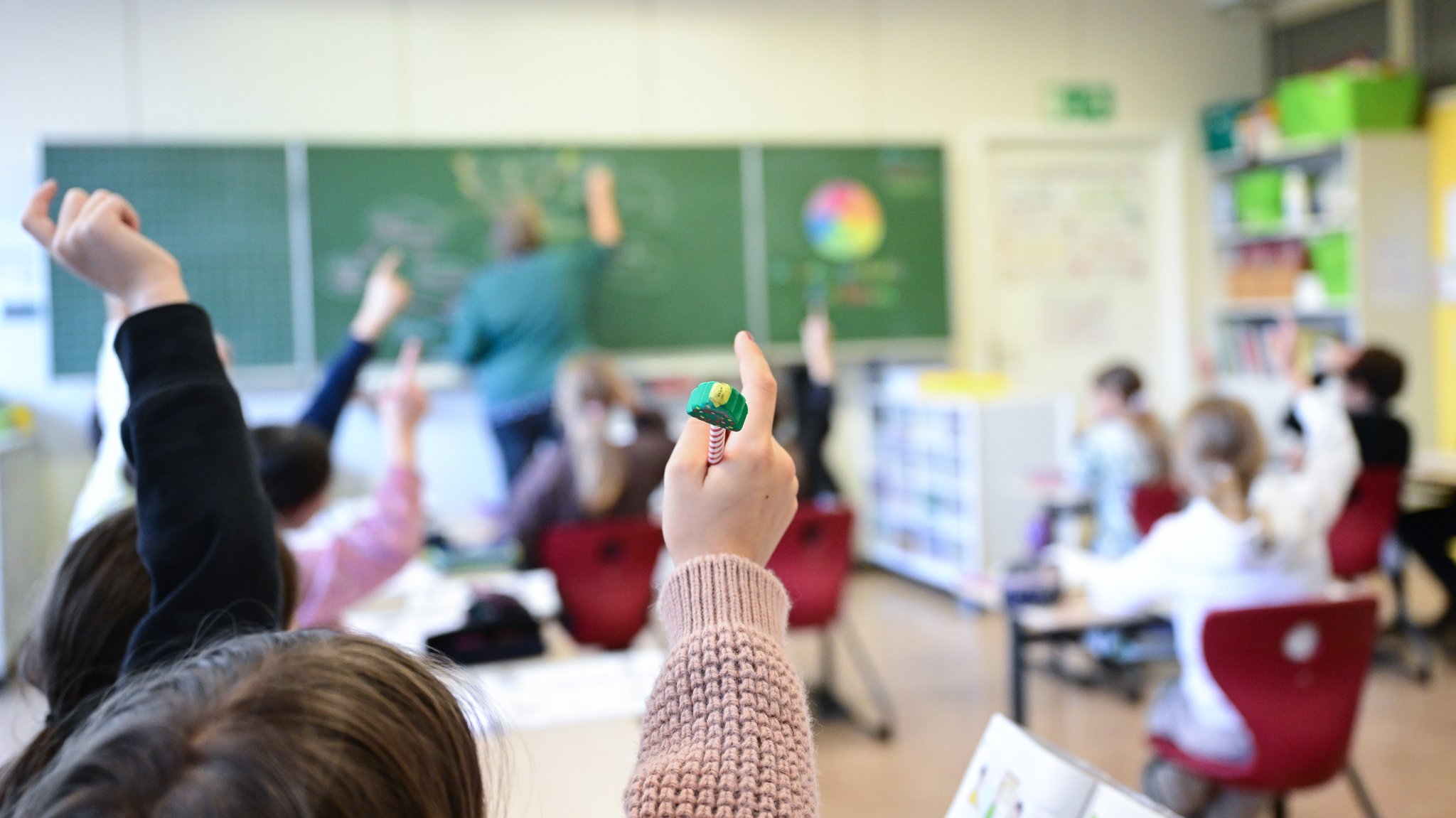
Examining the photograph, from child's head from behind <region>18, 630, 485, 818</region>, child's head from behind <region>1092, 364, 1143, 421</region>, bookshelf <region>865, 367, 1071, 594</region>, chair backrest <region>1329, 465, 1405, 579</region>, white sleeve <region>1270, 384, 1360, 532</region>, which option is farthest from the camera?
bookshelf <region>865, 367, 1071, 594</region>

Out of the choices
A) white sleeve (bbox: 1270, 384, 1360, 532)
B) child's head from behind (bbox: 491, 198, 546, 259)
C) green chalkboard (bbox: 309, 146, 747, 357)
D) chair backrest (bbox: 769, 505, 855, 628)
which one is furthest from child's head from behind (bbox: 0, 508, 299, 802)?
green chalkboard (bbox: 309, 146, 747, 357)

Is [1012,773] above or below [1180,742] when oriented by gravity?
above

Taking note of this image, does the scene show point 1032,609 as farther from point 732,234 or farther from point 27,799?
point 732,234

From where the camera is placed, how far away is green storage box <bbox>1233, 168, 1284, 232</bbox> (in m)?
6.27

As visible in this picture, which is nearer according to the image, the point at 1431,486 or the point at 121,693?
the point at 121,693

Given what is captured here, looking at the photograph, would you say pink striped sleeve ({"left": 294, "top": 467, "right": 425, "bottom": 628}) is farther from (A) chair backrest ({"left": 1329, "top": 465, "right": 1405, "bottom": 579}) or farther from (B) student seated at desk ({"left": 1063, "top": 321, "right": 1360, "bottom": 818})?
(A) chair backrest ({"left": 1329, "top": 465, "right": 1405, "bottom": 579})

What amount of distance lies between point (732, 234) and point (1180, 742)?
3.81m

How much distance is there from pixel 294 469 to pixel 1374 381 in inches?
154

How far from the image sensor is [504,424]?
5.05 metres

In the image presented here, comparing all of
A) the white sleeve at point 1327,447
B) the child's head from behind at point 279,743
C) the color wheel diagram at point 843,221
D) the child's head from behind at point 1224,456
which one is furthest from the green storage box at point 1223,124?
the child's head from behind at point 279,743

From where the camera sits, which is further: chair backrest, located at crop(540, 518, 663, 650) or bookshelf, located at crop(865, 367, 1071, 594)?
bookshelf, located at crop(865, 367, 1071, 594)

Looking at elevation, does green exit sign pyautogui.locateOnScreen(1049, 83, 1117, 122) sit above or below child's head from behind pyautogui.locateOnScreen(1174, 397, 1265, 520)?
above

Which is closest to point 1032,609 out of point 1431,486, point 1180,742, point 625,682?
point 1180,742

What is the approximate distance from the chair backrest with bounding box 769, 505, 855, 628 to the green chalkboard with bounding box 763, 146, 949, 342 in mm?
2445
